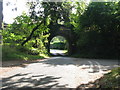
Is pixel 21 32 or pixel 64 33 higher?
pixel 64 33

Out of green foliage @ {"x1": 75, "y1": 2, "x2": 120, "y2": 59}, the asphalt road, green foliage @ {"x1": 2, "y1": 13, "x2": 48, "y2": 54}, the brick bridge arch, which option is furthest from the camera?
the brick bridge arch

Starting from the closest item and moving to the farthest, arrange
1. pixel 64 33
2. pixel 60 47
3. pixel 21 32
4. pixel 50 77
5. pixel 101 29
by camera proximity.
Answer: pixel 50 77, pixel 101 29, pixel 21 32, pixel 64 33, pixel 60 47

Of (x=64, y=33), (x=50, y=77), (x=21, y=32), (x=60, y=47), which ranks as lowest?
(x=60, y=47)

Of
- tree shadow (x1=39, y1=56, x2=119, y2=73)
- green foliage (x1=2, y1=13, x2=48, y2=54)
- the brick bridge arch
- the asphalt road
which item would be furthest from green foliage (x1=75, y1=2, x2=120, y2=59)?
the asphalt road

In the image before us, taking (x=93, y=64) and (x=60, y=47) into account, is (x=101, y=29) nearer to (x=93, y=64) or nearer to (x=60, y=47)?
(x=93, y=64)

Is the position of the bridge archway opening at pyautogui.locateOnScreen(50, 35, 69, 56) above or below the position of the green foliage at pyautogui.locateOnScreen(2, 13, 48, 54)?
below

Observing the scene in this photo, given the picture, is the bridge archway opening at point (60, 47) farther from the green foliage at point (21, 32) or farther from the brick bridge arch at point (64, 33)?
the green foliage at point (21, 32)

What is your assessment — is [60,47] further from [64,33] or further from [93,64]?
[93,64]

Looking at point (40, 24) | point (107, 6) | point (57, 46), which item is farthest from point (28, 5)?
point (57, 46)

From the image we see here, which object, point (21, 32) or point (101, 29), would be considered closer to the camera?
point (101, 29)

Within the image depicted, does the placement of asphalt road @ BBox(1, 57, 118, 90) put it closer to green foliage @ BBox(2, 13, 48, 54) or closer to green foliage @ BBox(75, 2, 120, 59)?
green foliage @ BBox(75, 2, 120, 59)

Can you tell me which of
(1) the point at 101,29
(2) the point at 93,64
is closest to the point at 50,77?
(2) the point at 93,64

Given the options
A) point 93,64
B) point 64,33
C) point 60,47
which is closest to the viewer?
point 93,64

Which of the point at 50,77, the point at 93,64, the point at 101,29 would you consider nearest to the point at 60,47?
the point at 101,29
